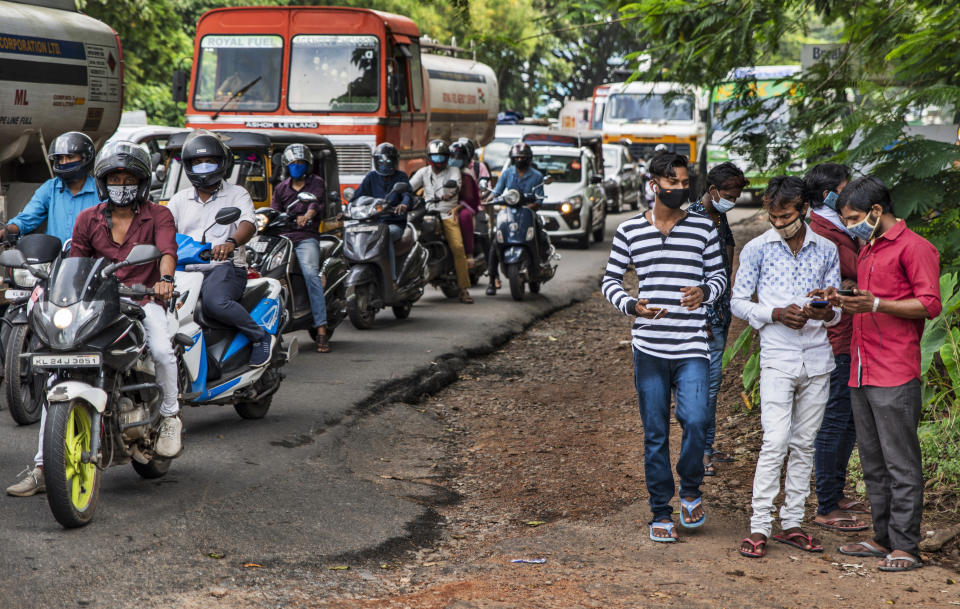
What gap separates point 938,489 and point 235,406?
4500 mm

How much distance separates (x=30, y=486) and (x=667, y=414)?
3.20 m

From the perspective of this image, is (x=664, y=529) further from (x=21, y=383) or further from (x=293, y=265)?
(x=293, y=265)

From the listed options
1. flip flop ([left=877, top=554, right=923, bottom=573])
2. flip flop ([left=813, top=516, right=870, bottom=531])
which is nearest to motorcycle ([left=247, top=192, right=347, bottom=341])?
flip flop ([left=813, top=516, right=870, bottom=531])

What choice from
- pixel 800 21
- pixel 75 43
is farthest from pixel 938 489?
pixel 75 43

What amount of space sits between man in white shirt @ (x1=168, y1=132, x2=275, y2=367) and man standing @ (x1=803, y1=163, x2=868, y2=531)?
3.53 metres

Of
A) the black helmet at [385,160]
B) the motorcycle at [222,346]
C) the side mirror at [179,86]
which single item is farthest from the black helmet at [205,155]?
the side mirror at [179,86]

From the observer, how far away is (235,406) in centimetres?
799

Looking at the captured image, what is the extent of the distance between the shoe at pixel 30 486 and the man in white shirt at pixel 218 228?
1.66 meters

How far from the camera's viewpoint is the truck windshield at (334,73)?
17297 millimetres

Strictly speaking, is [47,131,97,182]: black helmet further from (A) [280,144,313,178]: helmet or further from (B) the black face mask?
(B) the black face mask

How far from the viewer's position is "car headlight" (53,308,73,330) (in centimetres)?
530

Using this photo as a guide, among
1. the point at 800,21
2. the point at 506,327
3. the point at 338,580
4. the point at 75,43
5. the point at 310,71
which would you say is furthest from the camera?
the point at 310,71

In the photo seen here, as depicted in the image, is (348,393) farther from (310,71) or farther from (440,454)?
(310,71)

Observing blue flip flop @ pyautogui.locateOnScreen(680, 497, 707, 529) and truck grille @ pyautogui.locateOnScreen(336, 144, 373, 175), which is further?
truck grille @ pyautogui.locateOnScreen(336, 144, 373, 175)
